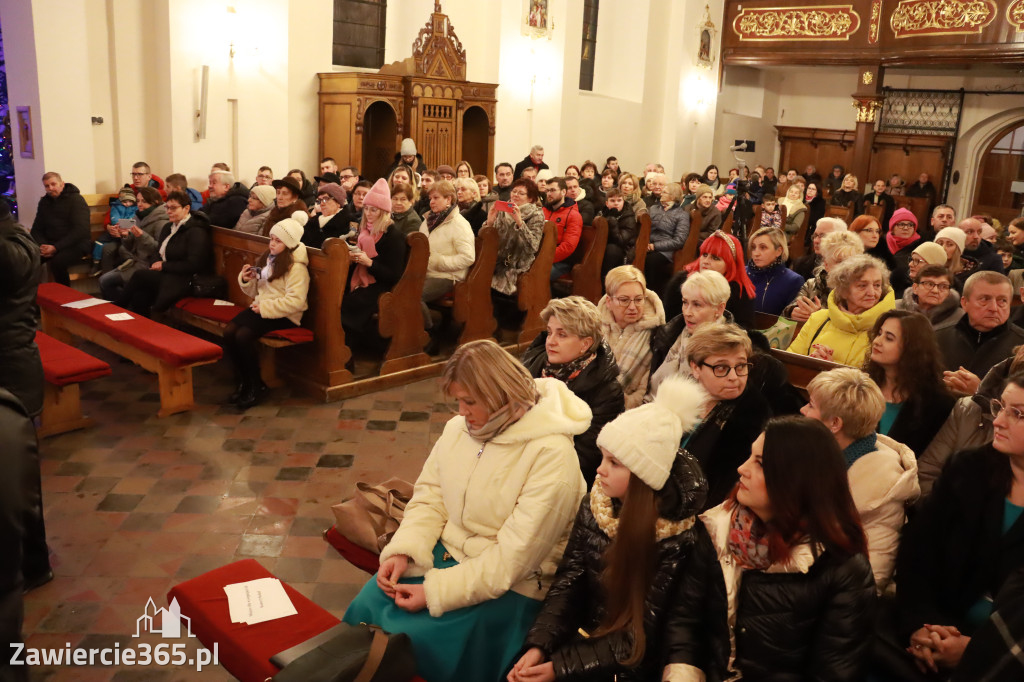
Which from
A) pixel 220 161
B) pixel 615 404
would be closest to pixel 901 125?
pixel 220 161

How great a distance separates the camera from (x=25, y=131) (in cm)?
825

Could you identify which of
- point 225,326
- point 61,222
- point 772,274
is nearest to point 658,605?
point 772,274

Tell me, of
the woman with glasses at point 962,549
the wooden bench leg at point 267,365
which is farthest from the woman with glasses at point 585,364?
the wooden bench leg at point 267,365

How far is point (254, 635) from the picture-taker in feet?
8.04

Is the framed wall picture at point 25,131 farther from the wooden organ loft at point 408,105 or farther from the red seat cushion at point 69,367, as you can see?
the red seat cushion at point 69,367

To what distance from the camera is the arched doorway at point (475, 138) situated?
12445mm

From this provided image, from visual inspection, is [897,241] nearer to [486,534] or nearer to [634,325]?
[634,325]

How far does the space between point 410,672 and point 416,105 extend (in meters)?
9.46

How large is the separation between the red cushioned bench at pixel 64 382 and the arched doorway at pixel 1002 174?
15.2 metres

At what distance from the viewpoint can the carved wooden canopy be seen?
36.2ft

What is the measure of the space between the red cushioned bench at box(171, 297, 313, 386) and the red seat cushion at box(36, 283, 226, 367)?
37cm

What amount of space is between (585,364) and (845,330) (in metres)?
1.57

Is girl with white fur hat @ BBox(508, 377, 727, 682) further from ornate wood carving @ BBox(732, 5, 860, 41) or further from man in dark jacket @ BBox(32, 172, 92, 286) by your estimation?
ornate wood carving @ BBox(732, 5, 860, 41)

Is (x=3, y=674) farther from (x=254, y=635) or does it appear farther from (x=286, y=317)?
(x=286, y=317)
